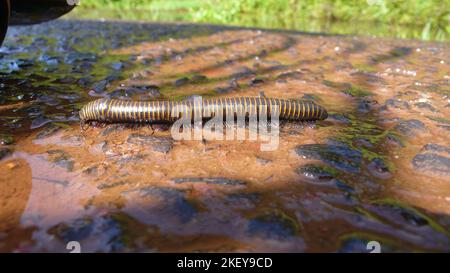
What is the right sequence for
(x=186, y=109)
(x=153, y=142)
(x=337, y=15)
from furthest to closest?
(x=337, y=15) → (x=186, y=109) → (x=153, y=142)

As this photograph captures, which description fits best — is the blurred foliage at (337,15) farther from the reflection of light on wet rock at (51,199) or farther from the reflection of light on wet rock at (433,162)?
the reflection of light on wet rock at (51,199)

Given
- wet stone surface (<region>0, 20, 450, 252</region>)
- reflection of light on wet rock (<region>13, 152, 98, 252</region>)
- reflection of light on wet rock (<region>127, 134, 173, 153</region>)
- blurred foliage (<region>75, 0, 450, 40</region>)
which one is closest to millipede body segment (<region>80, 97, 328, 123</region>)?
wet stone surface (<region>0, 20, 450, 252</region>)

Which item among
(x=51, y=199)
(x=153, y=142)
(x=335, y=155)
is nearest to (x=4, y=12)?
(x=153, y=142)

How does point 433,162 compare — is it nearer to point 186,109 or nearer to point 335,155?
point 335,155

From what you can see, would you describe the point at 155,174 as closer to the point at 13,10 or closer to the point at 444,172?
the point at 444,172

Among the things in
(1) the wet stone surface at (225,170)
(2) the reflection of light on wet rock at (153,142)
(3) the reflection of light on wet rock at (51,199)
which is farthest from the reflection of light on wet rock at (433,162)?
(3) the reflection of light on wet rock at (51,199)

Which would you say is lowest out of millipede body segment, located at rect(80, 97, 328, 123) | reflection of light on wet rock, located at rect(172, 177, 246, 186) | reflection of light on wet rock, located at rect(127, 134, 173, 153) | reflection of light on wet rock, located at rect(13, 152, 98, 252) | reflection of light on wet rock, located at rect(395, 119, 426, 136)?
reflection of light on wet rock, located at rect(13, 152, 98, 252)

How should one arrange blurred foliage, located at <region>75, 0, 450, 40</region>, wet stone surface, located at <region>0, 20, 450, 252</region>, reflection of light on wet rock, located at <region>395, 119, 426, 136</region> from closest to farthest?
wet stone surface, located at <region>0, 20, 450, 252</region>
reflection of light on wet rock, located at <region>395, 119, 426, 136</region>
blurred foliage, located at <region>75, 0, 450, 40</region>

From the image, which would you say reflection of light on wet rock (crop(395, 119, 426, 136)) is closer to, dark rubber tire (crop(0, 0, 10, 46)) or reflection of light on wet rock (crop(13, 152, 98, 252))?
reflection of light on wet rock (crop(13, 152, 98, 252))
